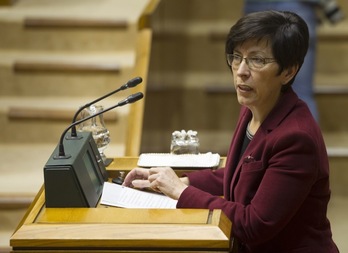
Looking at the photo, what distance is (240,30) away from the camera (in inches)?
98.1

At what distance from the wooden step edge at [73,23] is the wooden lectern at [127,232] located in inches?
106

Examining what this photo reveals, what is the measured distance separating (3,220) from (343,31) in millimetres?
2284

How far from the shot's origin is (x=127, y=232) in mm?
2383

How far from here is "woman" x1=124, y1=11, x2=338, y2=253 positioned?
2408 mm

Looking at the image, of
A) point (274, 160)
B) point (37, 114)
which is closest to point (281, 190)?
point (274, 160)

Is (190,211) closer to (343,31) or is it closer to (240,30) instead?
(240,30)

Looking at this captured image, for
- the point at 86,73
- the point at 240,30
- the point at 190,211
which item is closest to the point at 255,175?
the point at 190,211

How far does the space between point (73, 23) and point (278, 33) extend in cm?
277

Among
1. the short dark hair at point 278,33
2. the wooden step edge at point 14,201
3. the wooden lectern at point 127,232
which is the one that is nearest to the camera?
the wooden lectern at point 127,232

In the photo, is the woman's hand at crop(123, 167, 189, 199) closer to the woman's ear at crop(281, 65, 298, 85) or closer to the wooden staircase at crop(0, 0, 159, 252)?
the woman's ear at crop(281, 65, 298, 85)

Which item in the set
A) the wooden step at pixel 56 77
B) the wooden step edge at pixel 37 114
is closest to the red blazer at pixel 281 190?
the wooden step edge at pixel 37 114

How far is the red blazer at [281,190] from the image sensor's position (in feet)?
7.89

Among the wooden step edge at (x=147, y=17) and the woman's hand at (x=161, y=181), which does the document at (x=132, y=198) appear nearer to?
the woman's hand at (x=161, y=181)

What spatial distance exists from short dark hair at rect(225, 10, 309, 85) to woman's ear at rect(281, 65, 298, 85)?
14 mm
